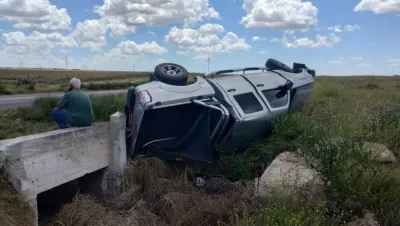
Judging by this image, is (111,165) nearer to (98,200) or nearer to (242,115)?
(98,200)

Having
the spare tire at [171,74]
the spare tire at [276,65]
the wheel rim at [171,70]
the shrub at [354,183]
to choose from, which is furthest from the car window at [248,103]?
the shrub at [354,183]

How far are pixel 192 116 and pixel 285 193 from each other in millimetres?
2938

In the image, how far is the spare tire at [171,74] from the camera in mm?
7996

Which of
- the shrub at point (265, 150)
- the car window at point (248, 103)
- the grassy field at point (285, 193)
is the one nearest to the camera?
the grassy field at point (285, 193)

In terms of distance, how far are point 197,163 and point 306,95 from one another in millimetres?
3393

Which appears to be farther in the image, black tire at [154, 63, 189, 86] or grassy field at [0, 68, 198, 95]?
grassy field at [0, 68, 198, 95]

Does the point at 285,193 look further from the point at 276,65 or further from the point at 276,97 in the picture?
the point at 276,65

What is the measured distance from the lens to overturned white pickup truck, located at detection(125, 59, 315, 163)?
298 inches

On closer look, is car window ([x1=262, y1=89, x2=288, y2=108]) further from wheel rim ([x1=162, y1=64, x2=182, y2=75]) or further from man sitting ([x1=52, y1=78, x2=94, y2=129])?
man sitting ([x1=52, y1=78, x2=94, y2=129])

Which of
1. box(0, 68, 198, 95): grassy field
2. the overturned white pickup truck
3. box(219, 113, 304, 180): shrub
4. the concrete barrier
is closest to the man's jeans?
the concrete barrier

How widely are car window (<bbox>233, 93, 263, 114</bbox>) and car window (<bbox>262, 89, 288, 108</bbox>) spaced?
16.8 inches

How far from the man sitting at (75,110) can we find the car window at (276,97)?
3610mm

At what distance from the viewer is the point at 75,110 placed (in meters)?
7.30

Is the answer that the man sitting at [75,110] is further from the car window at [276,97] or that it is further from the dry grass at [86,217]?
the car window at [276,97]
